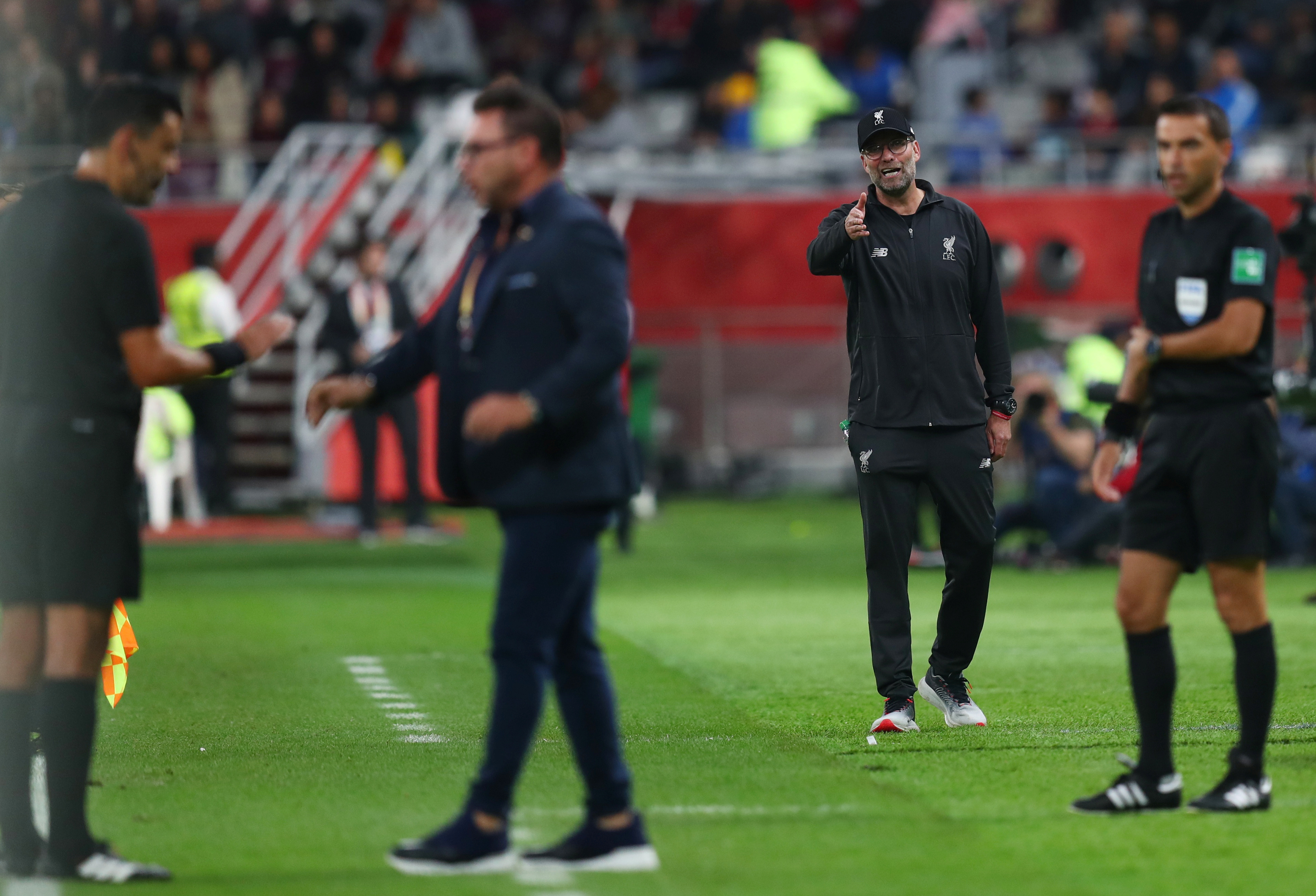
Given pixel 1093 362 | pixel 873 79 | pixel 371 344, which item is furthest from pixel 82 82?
pixel 873 79

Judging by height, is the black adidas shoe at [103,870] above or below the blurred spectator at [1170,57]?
below

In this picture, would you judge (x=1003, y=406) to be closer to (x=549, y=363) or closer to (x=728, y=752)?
(x=728, y=752)

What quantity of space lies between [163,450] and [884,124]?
1179 cm

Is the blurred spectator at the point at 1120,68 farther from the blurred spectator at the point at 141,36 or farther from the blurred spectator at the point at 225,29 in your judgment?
the blurred spectator at the point at 141,36

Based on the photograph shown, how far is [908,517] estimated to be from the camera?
7.09 metres

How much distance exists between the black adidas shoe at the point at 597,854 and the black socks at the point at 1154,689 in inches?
59.6

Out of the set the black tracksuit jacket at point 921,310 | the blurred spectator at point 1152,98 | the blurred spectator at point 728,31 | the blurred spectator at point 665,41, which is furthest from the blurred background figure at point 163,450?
the blurred spectator at point 1152,98

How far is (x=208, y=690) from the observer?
838 centimetres

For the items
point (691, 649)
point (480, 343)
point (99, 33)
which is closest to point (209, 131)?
point (99, 33)

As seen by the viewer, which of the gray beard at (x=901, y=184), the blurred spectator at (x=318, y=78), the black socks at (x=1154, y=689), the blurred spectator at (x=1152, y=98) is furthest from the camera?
the blurred spectator at (x=318, y=78)

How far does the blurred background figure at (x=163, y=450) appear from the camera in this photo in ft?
57.0

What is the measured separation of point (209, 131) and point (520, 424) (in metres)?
19.9

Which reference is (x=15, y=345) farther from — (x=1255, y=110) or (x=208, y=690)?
(x=1255, y=110)

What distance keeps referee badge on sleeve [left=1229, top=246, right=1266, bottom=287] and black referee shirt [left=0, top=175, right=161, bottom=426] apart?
291 centimetres
